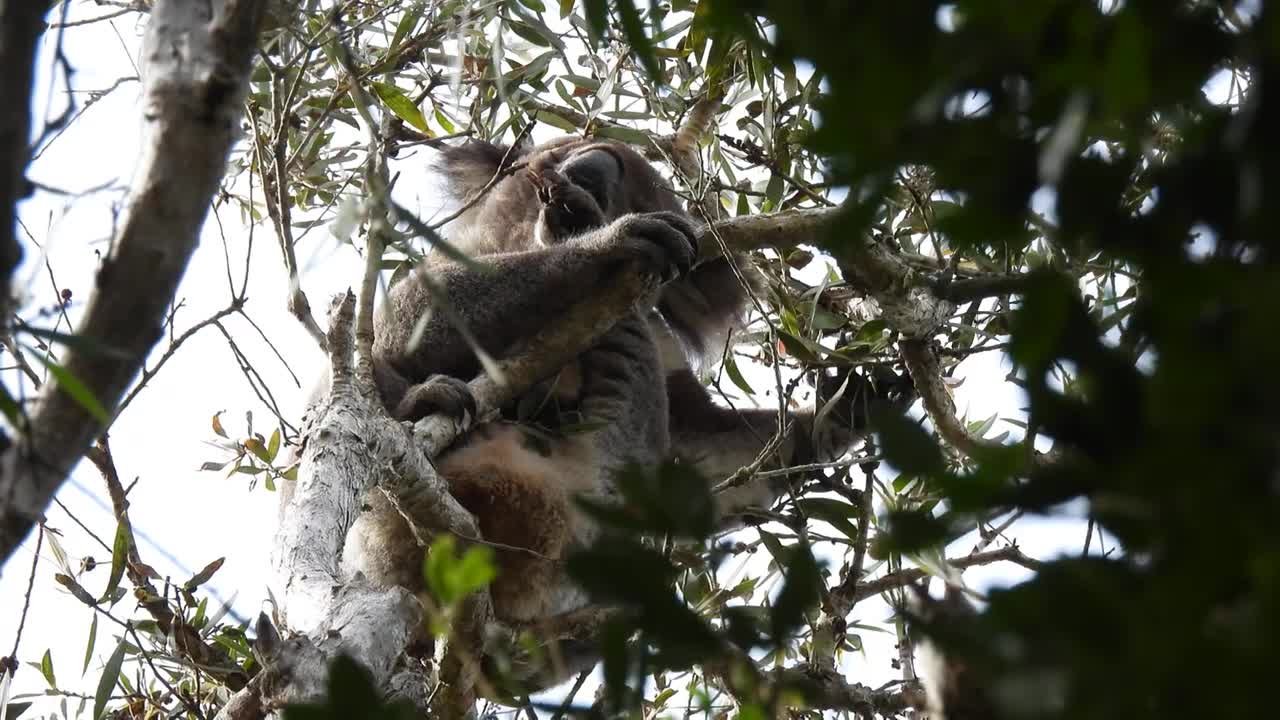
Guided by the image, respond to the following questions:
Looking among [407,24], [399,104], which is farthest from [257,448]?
[407,24]

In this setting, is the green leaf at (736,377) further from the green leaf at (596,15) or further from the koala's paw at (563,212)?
the green leaf at (596,15)

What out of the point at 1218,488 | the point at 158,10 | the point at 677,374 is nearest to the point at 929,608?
the point at 1218,488

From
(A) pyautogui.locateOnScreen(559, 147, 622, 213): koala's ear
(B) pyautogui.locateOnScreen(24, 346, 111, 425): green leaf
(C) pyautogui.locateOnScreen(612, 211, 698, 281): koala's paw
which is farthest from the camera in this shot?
(A) pyautogui.locateOnScreen(559, 147, 622, 213): koala's ear

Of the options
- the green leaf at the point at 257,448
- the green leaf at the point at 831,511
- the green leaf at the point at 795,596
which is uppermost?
the green leaf at the point at 257,448

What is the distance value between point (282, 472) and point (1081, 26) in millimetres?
3716

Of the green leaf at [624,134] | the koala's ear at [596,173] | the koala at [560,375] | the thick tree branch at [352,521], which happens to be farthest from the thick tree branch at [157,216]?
the koala's ear at [596,173]

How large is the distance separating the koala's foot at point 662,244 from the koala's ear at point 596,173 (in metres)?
1.14

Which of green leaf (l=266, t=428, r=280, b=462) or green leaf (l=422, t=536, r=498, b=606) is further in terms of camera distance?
green leaf (l=266, t=428, r=280, b=462)

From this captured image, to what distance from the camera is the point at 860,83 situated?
0.79 meters

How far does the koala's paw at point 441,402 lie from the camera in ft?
12.5

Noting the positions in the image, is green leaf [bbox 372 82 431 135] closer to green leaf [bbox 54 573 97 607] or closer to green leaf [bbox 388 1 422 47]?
green leaf [bbox 388 1 422 47]

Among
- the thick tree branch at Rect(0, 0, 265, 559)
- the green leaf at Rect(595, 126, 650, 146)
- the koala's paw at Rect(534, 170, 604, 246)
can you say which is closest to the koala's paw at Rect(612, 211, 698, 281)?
the green leaf at Rect(595, 126, 650, 146)

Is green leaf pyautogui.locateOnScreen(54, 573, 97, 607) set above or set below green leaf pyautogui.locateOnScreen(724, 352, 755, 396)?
below

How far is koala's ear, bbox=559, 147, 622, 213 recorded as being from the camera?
5.32 metres
